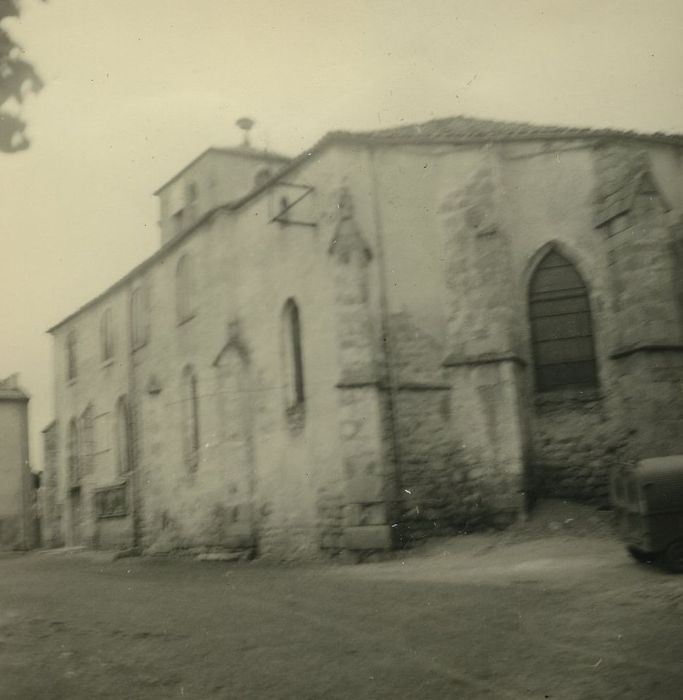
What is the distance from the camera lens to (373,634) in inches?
339

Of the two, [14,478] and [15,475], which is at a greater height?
[15,475]

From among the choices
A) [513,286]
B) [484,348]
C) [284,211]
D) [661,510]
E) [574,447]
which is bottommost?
[661,510]

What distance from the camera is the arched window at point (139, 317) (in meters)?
25.3

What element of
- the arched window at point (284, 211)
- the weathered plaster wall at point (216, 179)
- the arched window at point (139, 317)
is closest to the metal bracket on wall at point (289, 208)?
the arched window at point (284, 211)

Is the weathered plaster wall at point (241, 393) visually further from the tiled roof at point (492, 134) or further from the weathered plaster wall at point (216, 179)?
the weathered plaster wall at point (216, 179)

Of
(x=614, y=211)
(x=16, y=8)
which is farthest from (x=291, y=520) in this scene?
(x=16, y=8)

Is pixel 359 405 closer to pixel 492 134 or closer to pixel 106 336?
pixel 492 134

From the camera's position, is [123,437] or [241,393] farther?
[123,437]

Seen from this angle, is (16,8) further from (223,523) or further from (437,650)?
(223,523)

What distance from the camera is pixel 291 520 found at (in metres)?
17.7

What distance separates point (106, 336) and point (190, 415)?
22.4 ft

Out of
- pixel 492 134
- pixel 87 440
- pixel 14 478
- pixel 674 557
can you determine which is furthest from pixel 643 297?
pixel 14 478

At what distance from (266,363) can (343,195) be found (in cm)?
408

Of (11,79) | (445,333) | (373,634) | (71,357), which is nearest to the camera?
(11,79)
